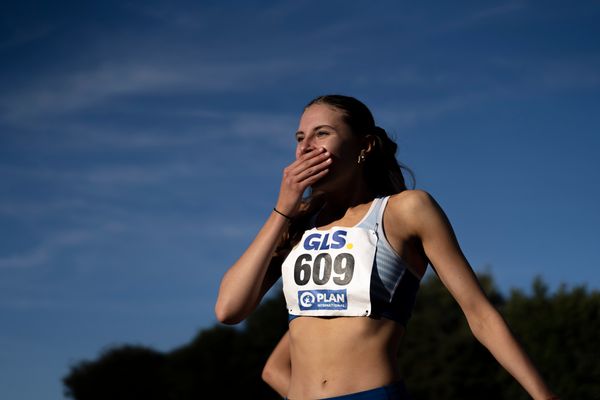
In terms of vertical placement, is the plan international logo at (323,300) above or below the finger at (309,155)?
below

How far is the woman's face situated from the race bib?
44 centimetres

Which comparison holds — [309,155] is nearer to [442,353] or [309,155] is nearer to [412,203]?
[412,203]

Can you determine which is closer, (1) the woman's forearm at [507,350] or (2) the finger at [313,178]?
(1) the woman's forearm at [507,350]

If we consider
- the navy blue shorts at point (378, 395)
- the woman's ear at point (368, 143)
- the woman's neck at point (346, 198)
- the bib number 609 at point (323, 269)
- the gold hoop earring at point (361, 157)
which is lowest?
the navy blue shorts at point (378, 395)

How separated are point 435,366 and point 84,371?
5784cm

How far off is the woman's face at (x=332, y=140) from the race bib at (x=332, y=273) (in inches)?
17.1

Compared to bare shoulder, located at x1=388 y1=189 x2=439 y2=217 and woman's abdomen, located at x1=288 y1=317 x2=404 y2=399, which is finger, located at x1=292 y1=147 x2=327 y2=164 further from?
woman's abdomen, located at x1=288 y1=317 x2=404 y2=399

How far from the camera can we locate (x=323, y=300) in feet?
20.0

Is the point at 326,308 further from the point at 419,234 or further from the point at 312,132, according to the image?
the point at 312,132

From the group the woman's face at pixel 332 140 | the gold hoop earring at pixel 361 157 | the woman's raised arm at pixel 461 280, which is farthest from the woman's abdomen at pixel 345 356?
the gold hoop earring at pixel 361 157

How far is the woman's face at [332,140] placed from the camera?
6543 millimetres

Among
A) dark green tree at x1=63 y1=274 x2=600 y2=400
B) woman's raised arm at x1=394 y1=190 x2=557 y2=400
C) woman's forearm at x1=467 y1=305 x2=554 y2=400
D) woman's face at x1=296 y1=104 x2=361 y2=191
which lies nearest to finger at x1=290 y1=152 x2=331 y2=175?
woman's face at x1=296 y1=104 x2=361 y2=191

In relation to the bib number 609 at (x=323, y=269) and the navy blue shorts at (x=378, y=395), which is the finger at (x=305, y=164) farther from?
the navy blue shorts at (x=378, y=395)

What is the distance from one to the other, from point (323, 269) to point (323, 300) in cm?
23
